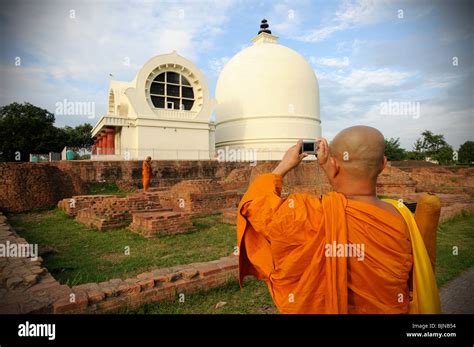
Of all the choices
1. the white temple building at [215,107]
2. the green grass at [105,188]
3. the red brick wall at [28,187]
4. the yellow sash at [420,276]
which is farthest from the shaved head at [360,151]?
the white temple building at [215,107]

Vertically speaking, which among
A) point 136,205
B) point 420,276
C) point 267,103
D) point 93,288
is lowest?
point 93,288

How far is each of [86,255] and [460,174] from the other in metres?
19.7

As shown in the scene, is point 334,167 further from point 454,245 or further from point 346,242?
point 454,245

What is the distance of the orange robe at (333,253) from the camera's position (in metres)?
1.38

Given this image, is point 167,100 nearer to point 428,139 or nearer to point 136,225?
point 136,225

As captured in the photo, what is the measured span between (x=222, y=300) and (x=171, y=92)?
16917 millimetres

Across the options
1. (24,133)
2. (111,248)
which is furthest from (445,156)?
(24,133)

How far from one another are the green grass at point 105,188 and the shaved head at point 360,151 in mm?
12527

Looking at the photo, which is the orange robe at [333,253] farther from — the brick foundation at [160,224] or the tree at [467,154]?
the tree at [467,154]

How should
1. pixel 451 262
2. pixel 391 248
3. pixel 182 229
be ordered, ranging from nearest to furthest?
pixel 391 248
pixel 451 262
pixel 182 229

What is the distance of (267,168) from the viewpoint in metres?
16.5

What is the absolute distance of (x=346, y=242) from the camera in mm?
1355

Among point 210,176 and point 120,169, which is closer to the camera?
point 120,169

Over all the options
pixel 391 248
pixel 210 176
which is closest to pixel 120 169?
pixel 210 176
